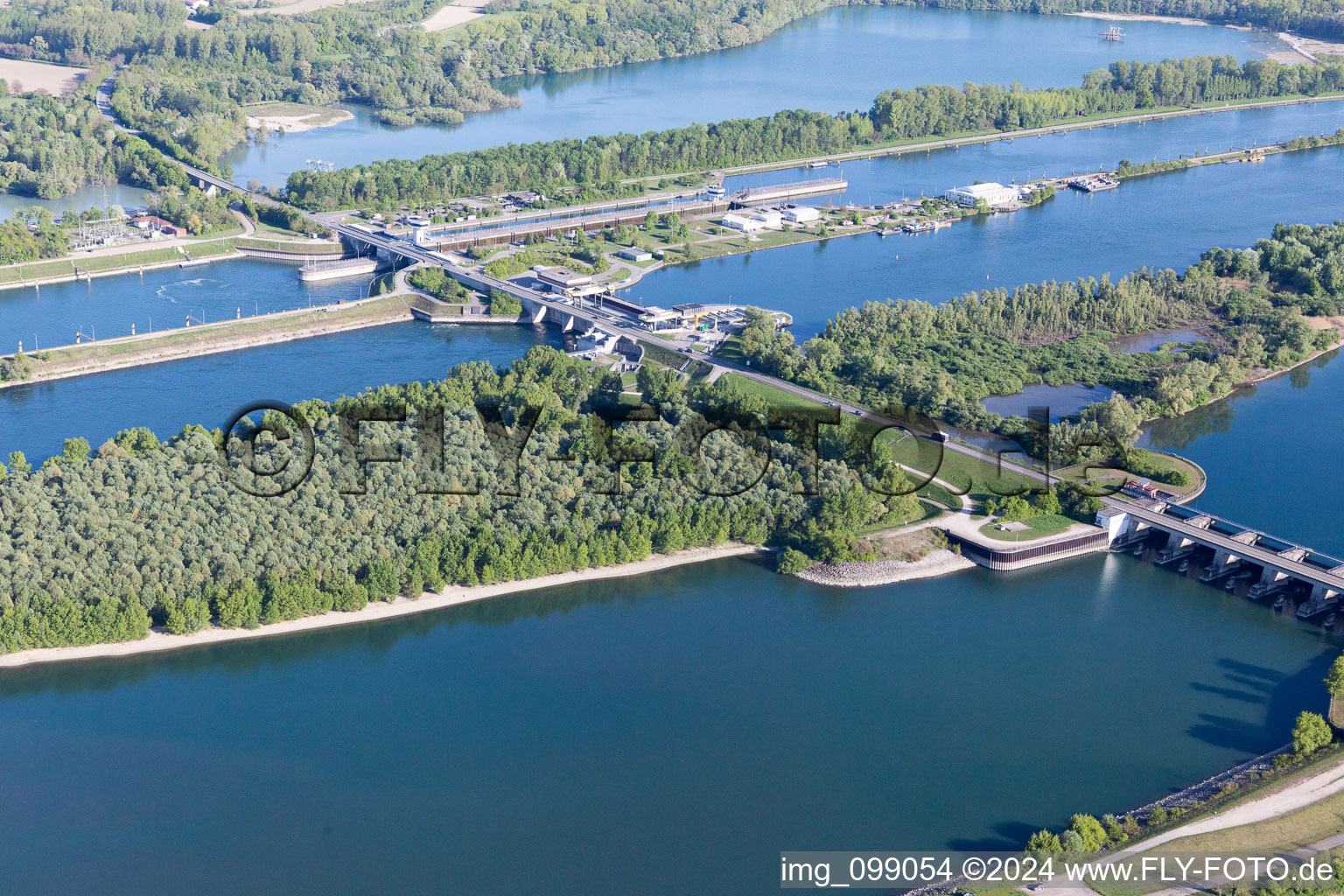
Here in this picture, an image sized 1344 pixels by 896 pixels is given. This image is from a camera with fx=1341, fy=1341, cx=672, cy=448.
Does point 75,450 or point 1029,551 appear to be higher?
point 75,450

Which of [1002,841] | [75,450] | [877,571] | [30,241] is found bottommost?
[1002,841]

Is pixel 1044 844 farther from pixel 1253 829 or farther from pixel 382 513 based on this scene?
pixel 382 513

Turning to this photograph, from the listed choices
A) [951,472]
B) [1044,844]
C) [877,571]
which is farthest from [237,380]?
[1044,844]

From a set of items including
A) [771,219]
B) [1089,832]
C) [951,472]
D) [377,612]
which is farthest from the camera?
[771,219]

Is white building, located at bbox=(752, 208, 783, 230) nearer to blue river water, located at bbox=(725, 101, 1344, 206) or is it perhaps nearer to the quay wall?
blue river water, located at bbox=(725, 101, 1344, 206)

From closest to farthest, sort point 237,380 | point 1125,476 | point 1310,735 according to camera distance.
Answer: point 1310,735 → point 1125,476 → point 237,380

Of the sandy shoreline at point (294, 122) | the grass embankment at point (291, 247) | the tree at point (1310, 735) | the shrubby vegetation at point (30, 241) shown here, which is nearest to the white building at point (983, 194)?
the grass embankment at point (291, 247)

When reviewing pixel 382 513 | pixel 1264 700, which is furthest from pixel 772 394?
pixel 1264 700

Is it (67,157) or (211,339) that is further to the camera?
(67,157)
